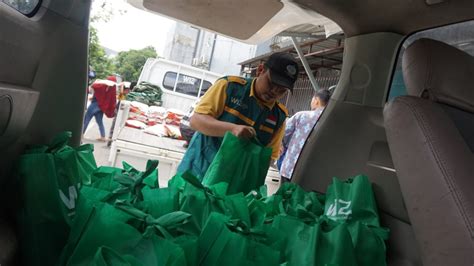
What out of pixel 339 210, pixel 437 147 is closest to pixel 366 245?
pixel 339 210

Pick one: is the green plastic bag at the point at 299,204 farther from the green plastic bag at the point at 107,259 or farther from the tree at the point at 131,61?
the tree at the point at 131,61

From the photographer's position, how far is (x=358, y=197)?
1472 millimetres

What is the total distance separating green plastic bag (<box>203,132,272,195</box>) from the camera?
1.70 meters

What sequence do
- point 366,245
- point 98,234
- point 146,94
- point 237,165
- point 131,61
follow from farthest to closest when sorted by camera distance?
point 131,61, point 146,94, point 237,165, point 366,245, point 98,234

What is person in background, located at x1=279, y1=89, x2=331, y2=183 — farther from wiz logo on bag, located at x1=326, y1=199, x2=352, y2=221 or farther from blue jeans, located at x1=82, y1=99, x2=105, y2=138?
blue jeans, located at x1=82, y1=99, x2=105, y2=138

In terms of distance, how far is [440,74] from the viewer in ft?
4.65

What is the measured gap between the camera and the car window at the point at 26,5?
104 cm

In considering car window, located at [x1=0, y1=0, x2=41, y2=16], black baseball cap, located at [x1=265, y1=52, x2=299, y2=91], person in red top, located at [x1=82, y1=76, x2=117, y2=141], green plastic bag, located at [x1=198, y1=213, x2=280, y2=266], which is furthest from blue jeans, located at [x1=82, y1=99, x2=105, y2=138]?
green plastic bag, located at [x1=198, y1=213, x2=280, y2=266]

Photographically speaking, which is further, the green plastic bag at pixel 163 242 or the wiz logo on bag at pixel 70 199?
the wiz logo on bag at pixel 70 199

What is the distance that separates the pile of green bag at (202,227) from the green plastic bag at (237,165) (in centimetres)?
13

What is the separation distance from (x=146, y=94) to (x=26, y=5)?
26.9 feet

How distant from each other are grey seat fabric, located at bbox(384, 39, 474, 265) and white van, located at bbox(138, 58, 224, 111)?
8.02m

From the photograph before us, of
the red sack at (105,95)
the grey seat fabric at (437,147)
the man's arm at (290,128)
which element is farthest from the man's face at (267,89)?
the red sack at (105,95)

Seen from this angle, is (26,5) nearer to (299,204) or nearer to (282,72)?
(299,204)
